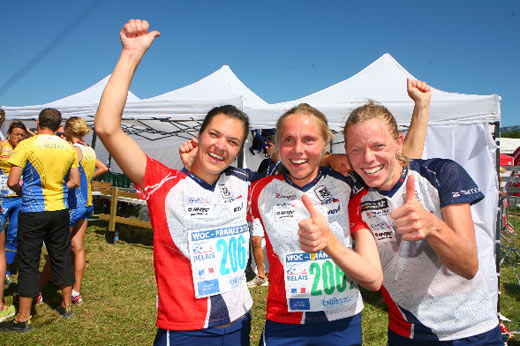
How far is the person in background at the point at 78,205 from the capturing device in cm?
423

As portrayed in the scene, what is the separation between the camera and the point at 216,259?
5.22 feet

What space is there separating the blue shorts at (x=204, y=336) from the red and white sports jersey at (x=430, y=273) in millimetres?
766

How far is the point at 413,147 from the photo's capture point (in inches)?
70.1

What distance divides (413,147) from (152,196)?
1.39m

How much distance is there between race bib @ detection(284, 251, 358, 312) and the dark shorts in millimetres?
3160

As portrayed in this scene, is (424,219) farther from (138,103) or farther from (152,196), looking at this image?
(138,103)

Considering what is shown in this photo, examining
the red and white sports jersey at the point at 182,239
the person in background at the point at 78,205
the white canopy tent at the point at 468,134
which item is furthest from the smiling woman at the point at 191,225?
the person in background at the point at 78,205

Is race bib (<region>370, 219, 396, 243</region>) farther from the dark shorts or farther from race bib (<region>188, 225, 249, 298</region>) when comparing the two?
the dark shorts

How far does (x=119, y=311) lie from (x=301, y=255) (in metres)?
3.48

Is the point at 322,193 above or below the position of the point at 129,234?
above

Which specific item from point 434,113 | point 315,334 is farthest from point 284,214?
point 434,113

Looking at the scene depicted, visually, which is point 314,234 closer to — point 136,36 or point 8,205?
point 136,36

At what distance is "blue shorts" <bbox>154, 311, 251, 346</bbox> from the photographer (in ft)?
4.95

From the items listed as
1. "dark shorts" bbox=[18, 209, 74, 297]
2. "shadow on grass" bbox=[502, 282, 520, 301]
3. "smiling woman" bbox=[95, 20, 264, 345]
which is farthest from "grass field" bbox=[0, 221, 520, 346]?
"smiling woman" bbox=[95, 20, 264, 345]
